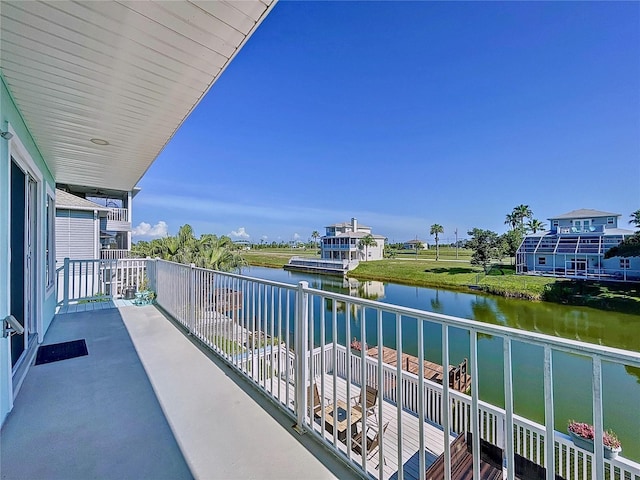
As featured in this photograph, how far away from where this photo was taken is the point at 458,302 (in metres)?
20.0

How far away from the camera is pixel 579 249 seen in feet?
75.7

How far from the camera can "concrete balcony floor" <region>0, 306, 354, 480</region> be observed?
157 centimetres

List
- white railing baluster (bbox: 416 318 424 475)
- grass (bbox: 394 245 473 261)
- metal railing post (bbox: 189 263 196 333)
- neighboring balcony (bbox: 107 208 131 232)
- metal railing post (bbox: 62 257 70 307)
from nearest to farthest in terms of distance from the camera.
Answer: white railing baluster (bbox: 416 318 424 475) < metal railing post (bbox: 189 263 196 333) < metal railing post (bbox: 62 257 70 307) < neighboring balcony (bbox: 107 208 131 232) < grass (bbox: 394 245 473 261)

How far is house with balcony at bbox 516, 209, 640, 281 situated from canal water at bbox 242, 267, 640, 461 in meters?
6.65

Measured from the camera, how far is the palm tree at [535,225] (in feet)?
112

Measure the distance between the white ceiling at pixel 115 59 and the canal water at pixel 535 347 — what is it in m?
1.90

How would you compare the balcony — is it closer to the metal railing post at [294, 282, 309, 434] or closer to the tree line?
the tree line

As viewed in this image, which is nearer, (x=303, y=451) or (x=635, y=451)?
(x=303, y=451)

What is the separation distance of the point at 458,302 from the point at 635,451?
46.7 feet

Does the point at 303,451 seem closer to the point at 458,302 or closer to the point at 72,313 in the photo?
the point at 72,313

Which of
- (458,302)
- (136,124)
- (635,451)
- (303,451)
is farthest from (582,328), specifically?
(136,124)

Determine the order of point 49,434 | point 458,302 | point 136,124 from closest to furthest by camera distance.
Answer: point 49,434 < point 136,124 < point 458,302

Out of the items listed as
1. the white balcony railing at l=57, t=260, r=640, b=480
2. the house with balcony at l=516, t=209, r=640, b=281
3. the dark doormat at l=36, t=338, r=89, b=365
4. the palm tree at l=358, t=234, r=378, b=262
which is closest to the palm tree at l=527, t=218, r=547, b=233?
the house with balcony at l=516, t=209, r=640, b=281

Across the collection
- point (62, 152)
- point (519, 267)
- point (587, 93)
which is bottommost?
point (519, 267)
